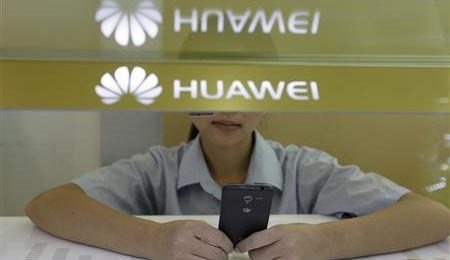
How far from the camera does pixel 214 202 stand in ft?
4.03

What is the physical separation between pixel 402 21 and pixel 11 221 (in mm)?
795

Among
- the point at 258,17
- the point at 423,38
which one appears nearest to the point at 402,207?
the point at 423,38

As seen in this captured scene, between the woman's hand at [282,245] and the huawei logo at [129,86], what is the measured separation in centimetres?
→ 29

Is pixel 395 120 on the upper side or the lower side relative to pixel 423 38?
lower

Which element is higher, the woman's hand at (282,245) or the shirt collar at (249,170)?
the woman's hand at (282,245)

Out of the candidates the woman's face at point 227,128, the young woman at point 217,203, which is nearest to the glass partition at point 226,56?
the young woman at point 217,203

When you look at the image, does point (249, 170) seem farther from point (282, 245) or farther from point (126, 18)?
point (126, 18)

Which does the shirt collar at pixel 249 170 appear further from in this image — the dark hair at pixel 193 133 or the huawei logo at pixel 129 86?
the huawei logo at pixel 129 86

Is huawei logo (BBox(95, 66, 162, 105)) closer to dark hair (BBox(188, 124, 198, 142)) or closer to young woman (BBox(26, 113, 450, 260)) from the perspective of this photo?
young woman (BBox(26, 113, 450, 260))

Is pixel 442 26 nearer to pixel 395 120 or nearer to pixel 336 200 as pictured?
pixel 336 200

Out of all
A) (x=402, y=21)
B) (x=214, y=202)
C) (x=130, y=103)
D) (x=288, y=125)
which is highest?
(x=402, y=21)

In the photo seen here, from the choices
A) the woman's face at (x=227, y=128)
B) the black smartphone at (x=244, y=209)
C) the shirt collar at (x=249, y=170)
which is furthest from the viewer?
the shirt collar at (x=249, y=170)

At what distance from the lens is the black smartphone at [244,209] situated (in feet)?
2.41

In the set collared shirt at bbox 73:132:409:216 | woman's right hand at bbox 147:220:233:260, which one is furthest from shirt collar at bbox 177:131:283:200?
woman's right hand at bbox 147:220:233:260
